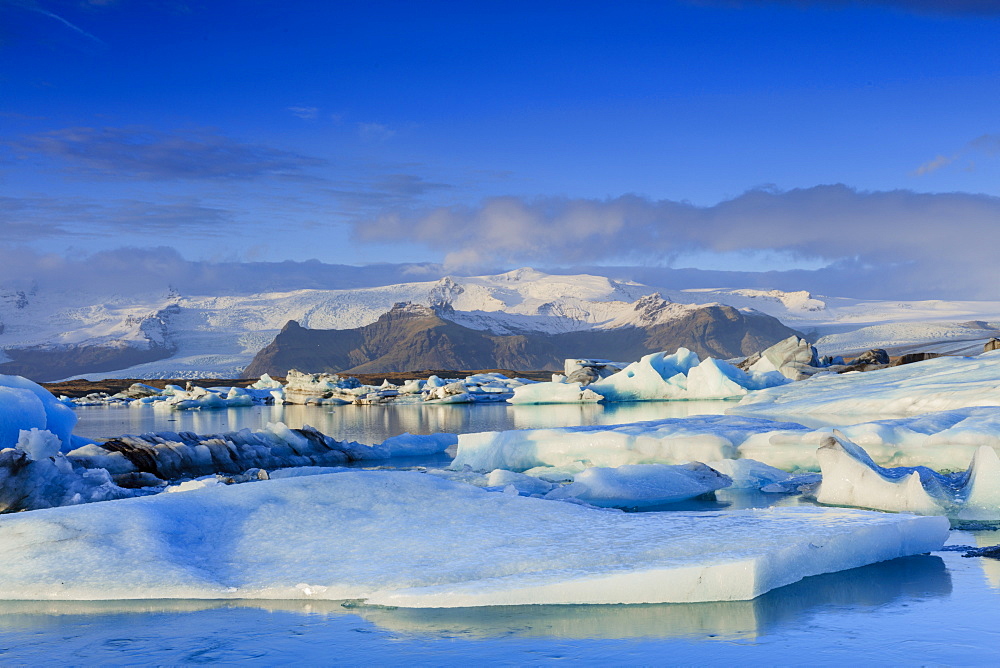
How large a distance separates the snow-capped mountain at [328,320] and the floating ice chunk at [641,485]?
63.0 m

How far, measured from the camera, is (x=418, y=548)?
14.5 feet

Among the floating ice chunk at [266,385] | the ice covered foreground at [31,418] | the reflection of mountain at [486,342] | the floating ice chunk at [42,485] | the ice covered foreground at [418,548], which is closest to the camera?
the ice covered foreground at [418,548]

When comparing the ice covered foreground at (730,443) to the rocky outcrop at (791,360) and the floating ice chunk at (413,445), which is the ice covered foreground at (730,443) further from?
the rocky outcrop at (791,360)

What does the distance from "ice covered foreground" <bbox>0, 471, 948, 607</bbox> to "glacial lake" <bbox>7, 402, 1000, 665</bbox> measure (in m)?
0.09

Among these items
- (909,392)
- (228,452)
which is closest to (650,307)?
(909,392)

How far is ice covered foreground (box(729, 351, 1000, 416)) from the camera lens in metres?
12.9

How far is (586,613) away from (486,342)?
416 ft

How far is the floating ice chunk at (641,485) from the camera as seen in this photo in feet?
24.7

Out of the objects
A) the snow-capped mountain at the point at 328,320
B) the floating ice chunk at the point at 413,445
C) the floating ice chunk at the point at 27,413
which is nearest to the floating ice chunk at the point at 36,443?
the floating ice chunk at the point at 27,413

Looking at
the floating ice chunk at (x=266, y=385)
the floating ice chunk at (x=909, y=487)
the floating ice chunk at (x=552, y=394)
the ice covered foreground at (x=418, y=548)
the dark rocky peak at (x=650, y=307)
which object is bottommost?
the floating ice chunk at (x=552, y=394)

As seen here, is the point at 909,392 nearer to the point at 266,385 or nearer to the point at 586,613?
the point at 586,613

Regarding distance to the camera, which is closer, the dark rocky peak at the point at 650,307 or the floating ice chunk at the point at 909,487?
the floating ice chunk at the point at 909,487

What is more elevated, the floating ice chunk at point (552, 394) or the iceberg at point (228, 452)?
the iceberg at point (228, 452)

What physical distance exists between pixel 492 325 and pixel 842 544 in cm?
14100
